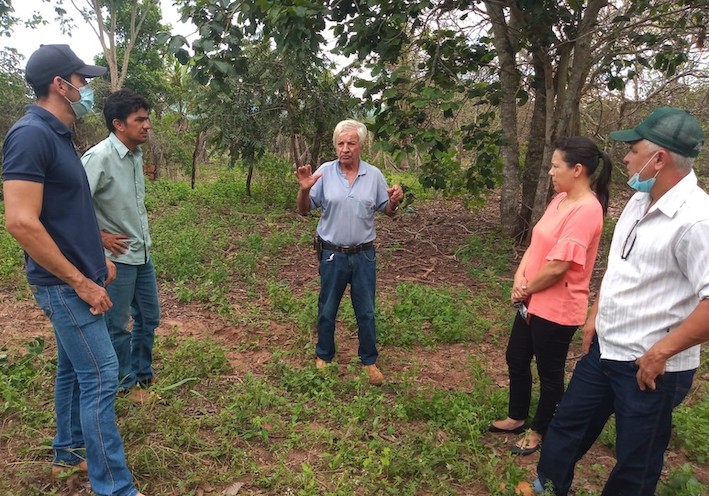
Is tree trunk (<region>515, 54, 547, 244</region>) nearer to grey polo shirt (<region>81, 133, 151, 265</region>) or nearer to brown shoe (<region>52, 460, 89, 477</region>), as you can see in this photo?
grey polo shirt (<region>81, 133, 151, 265</region>)

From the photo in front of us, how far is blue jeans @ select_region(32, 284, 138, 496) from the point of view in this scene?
2.18 metres

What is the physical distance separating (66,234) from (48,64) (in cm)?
69

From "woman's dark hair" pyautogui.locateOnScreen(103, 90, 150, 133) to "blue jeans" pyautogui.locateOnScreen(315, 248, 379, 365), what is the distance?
4.86 feet

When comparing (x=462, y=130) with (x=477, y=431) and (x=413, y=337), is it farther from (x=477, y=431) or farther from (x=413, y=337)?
(x=477, y=431)

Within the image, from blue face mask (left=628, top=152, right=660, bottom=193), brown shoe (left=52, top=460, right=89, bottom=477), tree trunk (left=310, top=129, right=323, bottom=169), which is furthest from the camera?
tree trunk (left=310, top=129, right=323, bottom=169)

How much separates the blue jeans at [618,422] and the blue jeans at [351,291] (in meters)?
1.51

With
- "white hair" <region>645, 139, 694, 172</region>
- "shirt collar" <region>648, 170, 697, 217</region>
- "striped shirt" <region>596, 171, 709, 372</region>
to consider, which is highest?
"white hair" <region>645, 139, 694, 172</region>

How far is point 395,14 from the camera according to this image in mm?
4887

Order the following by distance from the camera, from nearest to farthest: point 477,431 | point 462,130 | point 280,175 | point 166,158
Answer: point 477,431, point 462,130, point 280,175, point 166,158

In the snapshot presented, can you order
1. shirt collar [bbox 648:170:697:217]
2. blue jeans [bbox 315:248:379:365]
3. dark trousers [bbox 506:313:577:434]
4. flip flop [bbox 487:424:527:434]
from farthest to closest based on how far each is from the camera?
blue jeans [bbox 315:248:379:365] → flip flop [bbox 487:424:527:434] → dark trousers [bbox 506:313:577:434] → shirt collar [bbox 648:170:697:217]

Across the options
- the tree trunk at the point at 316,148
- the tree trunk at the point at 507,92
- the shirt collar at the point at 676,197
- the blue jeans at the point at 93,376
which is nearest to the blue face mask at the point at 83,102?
the blue jeans at the point at 93,376

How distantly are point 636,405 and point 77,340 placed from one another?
2.30 m

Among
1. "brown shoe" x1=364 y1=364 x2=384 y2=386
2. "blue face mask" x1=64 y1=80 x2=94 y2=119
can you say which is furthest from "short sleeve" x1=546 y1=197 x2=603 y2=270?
"blue face mask" x1=64 y1=80 x2=94 y2=119

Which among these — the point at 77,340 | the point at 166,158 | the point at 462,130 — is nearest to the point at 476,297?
the point at 462,130
